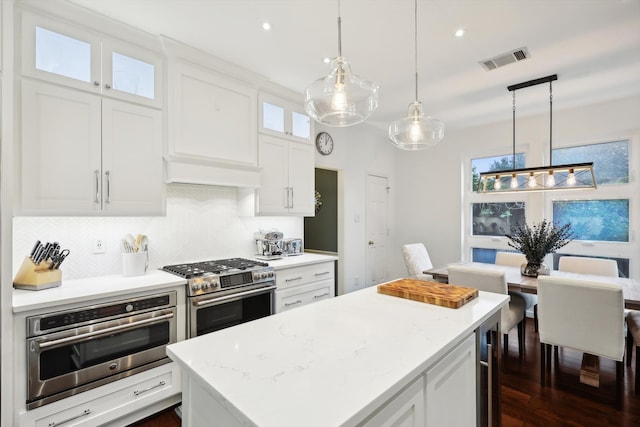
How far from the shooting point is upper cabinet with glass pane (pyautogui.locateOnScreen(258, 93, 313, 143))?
10.1 ft

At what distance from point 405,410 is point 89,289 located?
200cm

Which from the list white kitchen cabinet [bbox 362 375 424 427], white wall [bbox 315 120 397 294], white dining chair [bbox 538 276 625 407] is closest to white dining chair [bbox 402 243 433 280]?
white wall [bbox 315 120 397 294]

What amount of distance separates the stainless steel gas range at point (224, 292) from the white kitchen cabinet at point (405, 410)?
→ 1.72 m

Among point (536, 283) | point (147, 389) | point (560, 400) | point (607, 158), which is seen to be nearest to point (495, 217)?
point (607, 158)

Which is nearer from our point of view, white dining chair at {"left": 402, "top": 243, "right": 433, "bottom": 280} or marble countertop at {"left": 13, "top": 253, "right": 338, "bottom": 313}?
marble countertop at {"left": 13, "top": 253, "right": 338, "bottom": 313}

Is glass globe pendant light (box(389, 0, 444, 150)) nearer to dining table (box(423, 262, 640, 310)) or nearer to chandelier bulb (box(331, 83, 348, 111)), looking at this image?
→ chandelier bulb (box(331, 83, 348, 111))

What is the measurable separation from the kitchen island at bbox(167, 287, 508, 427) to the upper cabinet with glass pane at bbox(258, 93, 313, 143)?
2.20m

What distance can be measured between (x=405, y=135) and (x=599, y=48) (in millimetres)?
1937

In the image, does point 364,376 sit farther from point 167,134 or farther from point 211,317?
point 167,134

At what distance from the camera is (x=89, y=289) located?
1901 mm

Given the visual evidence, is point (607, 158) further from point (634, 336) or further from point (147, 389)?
point (147, 389)

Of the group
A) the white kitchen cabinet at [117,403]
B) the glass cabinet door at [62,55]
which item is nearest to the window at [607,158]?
the white kitchen cabinet at [117,403]

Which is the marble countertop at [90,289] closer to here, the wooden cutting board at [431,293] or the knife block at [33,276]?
the knife block at [33,276]

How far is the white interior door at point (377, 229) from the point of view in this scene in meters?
4.86
